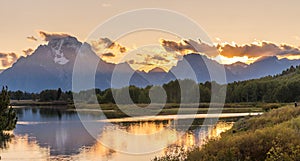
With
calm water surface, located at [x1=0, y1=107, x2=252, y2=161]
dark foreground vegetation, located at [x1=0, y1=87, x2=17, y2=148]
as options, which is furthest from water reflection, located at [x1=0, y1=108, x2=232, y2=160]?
dark foreground vegetation, located at [x1=0, y1=87, x2=17, y2=148]

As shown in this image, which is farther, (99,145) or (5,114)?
(99,145)

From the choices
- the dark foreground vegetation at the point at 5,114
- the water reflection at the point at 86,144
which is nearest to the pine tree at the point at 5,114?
the dark foreground vegetation at the point at 5,114

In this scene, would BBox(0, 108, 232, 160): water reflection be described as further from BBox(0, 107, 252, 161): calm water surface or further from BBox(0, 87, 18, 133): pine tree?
BBox(0, 87, 18, 133): pine tree

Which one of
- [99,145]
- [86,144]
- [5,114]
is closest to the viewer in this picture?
[5,114]

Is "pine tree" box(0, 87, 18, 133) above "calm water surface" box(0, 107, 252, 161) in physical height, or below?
above

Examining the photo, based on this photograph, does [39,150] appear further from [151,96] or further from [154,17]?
[151,96]

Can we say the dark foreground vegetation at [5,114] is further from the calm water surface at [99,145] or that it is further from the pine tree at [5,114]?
the calm water surface at [99,145]

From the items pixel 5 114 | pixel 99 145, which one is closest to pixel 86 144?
pixel 99 145

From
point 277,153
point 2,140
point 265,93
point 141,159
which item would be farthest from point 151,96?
point 277,153

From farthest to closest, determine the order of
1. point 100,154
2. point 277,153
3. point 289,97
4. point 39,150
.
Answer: point 289,97 < point 39,150 < point 100,154 < point 277,153

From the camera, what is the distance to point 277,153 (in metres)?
17.1

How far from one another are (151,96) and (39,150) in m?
91.7

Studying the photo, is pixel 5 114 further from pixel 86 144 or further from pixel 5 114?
pixel 86 144

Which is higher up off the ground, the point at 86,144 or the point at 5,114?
the point at 5,114
